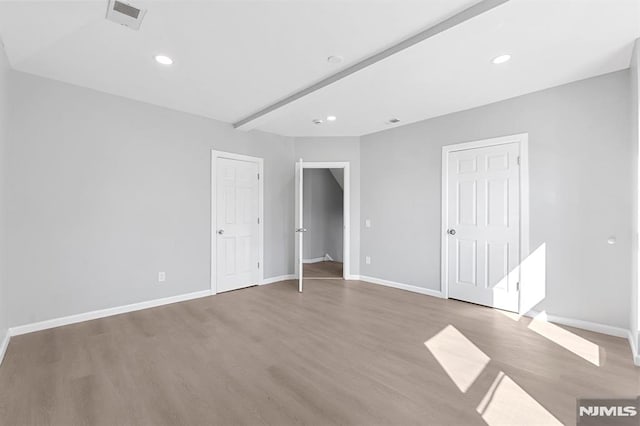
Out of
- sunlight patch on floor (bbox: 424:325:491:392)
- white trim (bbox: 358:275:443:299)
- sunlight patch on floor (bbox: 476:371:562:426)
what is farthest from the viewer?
white trim (bbox: 358:275:443:299)

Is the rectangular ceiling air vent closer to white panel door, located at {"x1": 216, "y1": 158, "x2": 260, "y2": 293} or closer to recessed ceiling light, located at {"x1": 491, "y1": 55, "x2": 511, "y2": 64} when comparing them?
white panel door, located at {"x1": 216, "y1": 158, "x2": 260, "y2": 293}

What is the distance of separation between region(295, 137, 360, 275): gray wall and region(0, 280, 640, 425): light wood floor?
1.97 m

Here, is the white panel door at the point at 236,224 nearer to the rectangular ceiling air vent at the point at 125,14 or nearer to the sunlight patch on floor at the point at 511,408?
the rectangular ceiling air vent at the point at 125,14

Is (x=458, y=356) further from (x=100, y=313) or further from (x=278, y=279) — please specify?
(x=100, y=313)

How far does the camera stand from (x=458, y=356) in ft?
8.26

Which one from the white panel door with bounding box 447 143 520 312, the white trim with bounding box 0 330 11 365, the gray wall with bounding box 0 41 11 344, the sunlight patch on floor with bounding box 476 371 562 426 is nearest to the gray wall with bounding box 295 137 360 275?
the white panel door with bounding box 447 143 520 312

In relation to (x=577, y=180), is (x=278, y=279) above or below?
below

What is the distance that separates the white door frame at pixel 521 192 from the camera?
3502 mm

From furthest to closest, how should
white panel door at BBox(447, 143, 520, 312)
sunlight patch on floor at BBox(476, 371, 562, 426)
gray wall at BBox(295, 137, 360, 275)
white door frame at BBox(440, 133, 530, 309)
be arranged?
1. gray wall at BBox(295, 137, 360, 275)
2. white panel door at BBox(447, 143, 520, 312)
3. white door frame at BBox(440, 133, 530, 309)
4. sunlight patch on floor at BBox(476, 371, 562, 426)

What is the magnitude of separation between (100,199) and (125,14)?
2.19m

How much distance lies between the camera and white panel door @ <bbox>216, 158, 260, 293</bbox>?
14.8 ft

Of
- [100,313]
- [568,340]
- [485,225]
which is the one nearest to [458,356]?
[568,340]

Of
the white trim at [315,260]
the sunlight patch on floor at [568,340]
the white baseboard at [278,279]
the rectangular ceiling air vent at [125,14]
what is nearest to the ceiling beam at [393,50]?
the rectangular ceiling air vent at [125,14]

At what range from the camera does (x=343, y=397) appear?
195cm
